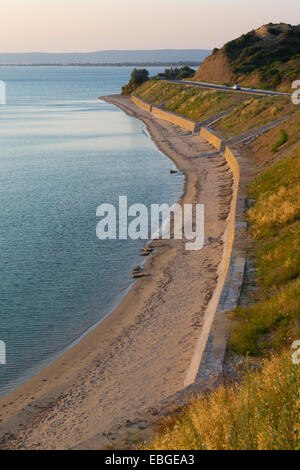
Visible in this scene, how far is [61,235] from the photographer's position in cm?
2130

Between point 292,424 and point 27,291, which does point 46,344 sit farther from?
point 292,424

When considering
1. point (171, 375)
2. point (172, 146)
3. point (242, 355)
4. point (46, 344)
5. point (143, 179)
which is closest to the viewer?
point (242, 355)

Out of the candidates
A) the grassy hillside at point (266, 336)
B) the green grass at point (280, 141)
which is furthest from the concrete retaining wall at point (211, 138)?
the green grass at point (280, 141)

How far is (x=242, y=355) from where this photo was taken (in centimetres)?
948

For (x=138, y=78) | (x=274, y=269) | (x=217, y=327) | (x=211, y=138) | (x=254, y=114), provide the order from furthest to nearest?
1. (x=138, y=78)
2. (x=211, y=138)
3. (x=254, y=114)
4. (x=274, y=269)
5. (x=217, y=327)

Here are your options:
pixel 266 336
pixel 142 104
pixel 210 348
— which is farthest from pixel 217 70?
pixel 210 348

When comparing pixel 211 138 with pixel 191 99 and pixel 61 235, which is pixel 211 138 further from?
pixel 61 235

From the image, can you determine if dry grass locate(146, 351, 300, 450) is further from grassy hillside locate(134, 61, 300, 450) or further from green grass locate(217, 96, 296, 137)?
green grass locate(217, 96, 296, 137)

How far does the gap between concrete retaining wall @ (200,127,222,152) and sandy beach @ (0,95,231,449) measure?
65.1 ft

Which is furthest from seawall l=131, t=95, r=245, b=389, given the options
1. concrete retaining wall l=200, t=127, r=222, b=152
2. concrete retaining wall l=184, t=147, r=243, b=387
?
concrete retaining wall l=200, t=127, r=222, b=152

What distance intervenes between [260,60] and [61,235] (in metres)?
57.8

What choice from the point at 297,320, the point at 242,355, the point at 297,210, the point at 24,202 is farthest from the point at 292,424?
the point at 24,202

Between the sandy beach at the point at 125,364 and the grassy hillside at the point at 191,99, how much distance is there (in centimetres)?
3318

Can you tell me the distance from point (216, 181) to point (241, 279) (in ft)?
53.9
